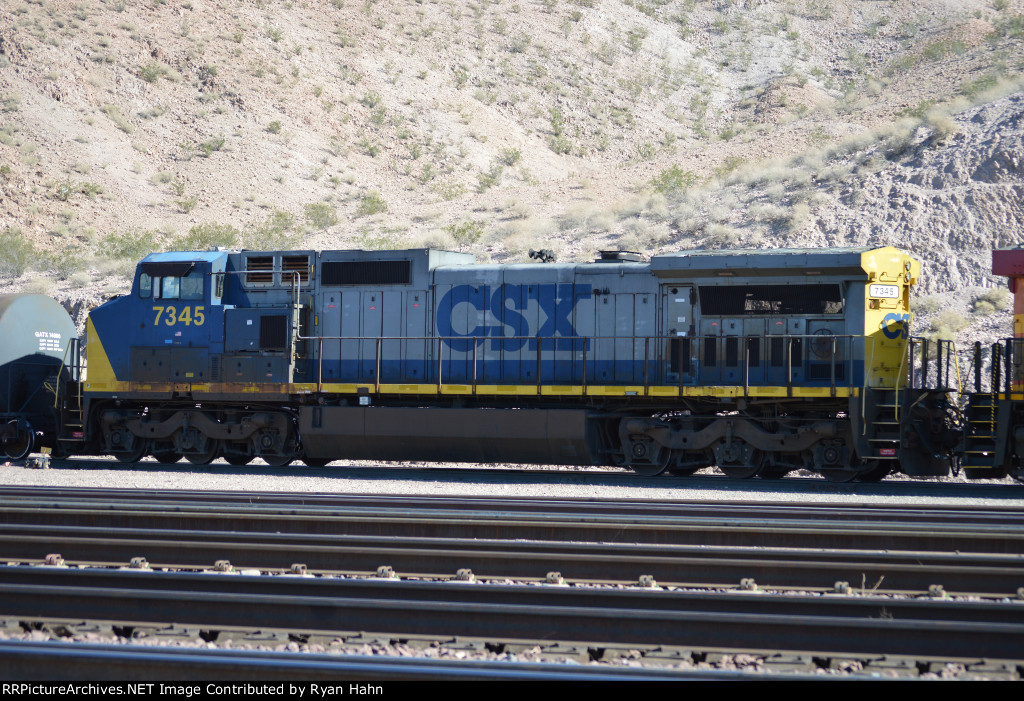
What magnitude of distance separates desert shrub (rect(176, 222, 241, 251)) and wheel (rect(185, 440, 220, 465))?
60.2 ft

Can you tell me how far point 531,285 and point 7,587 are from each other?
11.2 meters

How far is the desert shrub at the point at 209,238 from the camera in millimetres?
35938

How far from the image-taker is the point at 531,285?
56.8 ft

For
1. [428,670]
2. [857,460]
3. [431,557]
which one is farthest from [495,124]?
[428,670]

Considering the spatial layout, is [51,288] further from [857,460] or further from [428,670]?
[428,670]

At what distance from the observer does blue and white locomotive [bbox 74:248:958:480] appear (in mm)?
15492

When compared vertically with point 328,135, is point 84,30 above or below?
above

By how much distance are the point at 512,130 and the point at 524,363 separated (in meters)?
33.7

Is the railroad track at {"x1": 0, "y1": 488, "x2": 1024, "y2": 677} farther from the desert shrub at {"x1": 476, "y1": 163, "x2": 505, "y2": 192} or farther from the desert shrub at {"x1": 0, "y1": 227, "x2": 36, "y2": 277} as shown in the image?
the desert shrub at {"x1": 476, "y1": 163, "x2": 505, "y2": 192}

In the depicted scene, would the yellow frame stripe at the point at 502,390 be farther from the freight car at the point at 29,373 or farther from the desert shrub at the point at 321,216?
the desert shrub at the point at 321,216

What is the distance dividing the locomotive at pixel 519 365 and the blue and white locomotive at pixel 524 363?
0.11ft

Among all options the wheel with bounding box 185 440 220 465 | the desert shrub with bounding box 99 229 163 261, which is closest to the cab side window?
the wheel with bounding box 185 440 220 465

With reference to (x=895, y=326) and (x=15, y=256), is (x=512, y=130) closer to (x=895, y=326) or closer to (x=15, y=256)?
(x=15, y=256)

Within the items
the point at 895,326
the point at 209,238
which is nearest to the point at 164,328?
the point at 895,326
